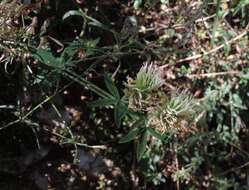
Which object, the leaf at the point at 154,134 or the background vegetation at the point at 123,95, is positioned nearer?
the leaf at the point at 154,134

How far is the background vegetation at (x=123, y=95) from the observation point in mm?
1912

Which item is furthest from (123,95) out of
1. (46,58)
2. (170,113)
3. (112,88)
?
(170,113)

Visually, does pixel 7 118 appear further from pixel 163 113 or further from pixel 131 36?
pixel 163 113

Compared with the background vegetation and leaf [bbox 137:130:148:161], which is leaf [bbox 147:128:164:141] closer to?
leaf [bbox 137:130:148:161]

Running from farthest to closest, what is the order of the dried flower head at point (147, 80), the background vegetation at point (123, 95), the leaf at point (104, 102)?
the background vegetation at point (123, 95) < the leaf at point (104, 102) < the dried flower head at point (147, 80)

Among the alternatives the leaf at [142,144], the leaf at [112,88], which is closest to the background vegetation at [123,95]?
the leaf at [112,88]

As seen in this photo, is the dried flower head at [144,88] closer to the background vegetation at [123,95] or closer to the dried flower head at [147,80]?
the dried flower head at [147,80]

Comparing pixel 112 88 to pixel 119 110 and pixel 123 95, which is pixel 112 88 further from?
pixel 123 95

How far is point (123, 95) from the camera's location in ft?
6.69

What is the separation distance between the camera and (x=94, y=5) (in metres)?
2.06

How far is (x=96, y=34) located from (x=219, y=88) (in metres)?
0.54

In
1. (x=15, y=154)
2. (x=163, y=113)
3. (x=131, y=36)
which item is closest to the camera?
(x=163, y=113)

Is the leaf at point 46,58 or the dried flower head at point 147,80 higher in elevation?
the dried flower head at point 147,80

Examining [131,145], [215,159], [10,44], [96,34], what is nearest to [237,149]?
[215,159]
